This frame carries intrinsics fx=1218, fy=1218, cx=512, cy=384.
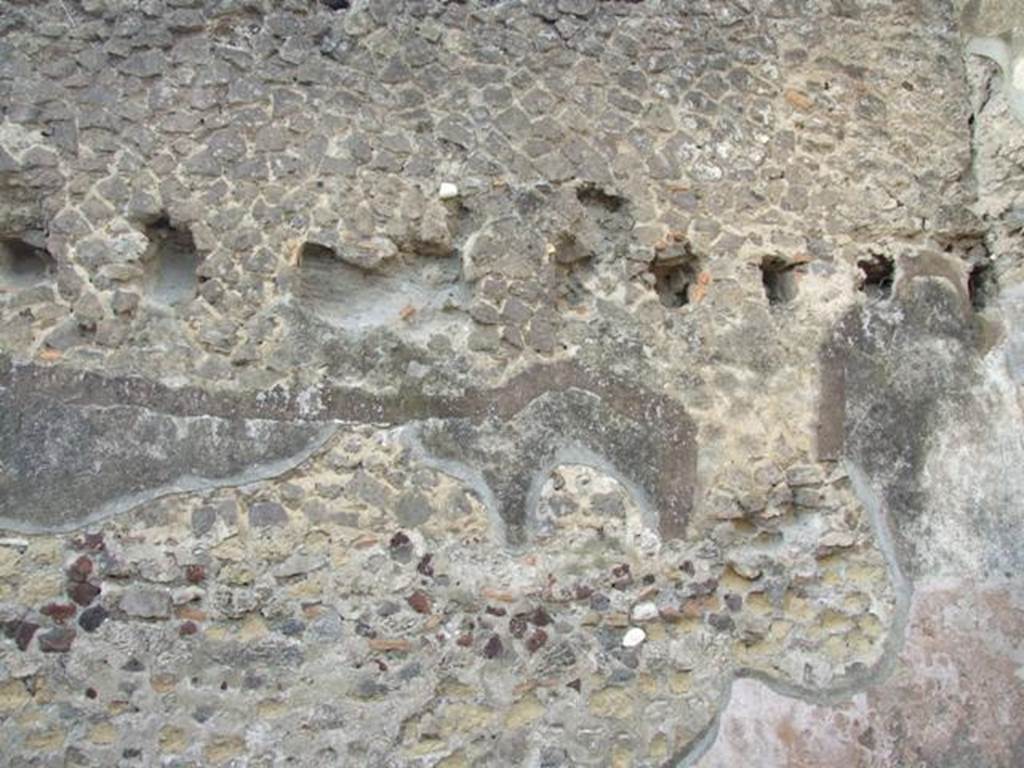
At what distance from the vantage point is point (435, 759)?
3619 mm

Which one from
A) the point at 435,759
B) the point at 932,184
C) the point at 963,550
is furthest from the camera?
the point at 932,184

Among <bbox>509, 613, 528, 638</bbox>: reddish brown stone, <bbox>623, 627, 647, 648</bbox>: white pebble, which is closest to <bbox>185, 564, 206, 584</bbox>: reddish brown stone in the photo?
<bbox>509, 613, 528, 638</bbox>: reddish brown stone

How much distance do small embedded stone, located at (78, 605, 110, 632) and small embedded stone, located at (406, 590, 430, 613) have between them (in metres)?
0.88

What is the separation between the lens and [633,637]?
384cm

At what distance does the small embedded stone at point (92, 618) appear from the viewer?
351cm

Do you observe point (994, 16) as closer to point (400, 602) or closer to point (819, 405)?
point (819, 405)

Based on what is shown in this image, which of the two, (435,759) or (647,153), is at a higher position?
(647,153)

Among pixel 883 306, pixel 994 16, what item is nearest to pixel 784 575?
pixel 883 306

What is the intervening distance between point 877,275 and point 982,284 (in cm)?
48

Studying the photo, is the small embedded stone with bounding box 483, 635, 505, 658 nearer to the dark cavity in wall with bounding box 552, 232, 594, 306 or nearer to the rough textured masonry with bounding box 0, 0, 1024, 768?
the rough textured masonry with bounding box 0, 0, 1024, 768

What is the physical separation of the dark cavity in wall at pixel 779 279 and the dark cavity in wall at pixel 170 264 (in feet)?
6.46

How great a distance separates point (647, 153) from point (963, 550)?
1.76m

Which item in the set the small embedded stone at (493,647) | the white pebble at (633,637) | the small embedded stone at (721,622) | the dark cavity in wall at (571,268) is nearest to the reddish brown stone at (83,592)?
the small embedded stone at (493,647)

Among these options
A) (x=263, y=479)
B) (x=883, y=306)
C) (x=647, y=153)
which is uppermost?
(x=647, y=153)
